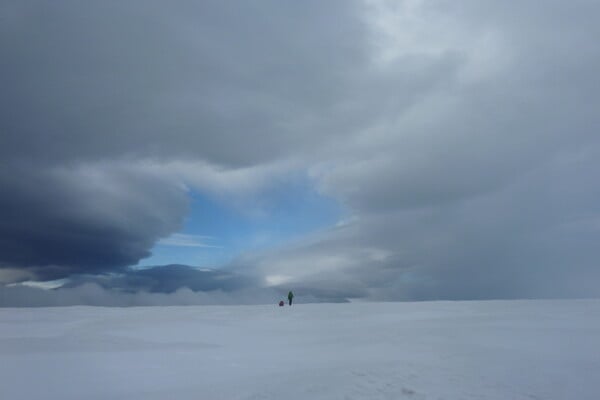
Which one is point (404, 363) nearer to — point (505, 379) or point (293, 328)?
point (505, 379)

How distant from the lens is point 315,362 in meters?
10.0

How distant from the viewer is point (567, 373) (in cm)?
880

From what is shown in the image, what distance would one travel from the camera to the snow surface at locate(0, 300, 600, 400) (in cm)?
792

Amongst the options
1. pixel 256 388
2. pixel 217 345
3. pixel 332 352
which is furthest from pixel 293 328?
pixel 256 388

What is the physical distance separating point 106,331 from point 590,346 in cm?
1607

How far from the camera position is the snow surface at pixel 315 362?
7.92 metres

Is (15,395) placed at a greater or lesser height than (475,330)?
lesser

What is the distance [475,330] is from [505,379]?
5.85 meters

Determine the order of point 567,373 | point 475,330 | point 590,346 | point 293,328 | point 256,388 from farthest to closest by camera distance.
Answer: point 293,328 < point 475,330 < point 590,346 < point 567,373 < point 256,388

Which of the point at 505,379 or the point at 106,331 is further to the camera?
the point at 106,331

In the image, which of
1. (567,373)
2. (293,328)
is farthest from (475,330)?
(293,328)

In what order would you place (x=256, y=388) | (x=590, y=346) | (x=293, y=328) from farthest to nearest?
(x=293, y=328) → (x=590, y=346) → (x=256, y=388)

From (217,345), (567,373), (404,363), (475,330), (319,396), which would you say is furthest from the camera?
(475,330)

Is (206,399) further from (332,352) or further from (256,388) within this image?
(332,352)
